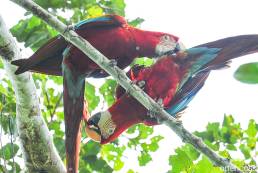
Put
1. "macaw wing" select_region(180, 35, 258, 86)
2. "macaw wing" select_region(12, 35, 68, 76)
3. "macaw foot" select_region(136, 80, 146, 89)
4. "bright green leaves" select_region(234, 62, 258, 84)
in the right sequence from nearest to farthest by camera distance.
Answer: "bright green leaves" select_region(234, 62, 258, 84), "macaw wing" select_region(180, 35, 258, 86), "macaw wing" select_region(12, 35, 68, 76), "macaw foot" select_region(136, 80, 146, 89)

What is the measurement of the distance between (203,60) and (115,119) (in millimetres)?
710

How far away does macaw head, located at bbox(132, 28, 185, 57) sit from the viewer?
9.86ft

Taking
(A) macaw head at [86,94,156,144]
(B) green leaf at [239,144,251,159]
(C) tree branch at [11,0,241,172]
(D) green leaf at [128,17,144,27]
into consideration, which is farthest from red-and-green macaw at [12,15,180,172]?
(B) green leaf at [239,144,251,159]

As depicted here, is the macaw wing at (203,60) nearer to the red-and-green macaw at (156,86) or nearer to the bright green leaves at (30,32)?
the red-and-green macaw at (156,86)

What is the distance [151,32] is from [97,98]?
3.94 feet

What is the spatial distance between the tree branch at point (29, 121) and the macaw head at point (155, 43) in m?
0.78

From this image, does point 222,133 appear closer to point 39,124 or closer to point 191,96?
point 191,96

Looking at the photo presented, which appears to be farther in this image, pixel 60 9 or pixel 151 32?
pixel 60 9

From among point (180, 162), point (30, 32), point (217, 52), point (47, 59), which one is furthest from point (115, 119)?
point (30, 32)

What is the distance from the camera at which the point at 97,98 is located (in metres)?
4.09

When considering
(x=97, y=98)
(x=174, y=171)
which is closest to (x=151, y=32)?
(x=174, y=171)

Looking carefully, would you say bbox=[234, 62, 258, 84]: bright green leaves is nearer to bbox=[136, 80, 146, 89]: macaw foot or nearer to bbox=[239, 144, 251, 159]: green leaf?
bbox=[136, 80, 146, 89]: macaw foot

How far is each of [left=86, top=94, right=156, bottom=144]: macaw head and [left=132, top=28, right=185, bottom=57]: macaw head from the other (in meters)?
0.34

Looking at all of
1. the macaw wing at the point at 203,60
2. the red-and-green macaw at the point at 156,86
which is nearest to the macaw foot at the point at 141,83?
the red-and-green macaw at the point at 156,86
